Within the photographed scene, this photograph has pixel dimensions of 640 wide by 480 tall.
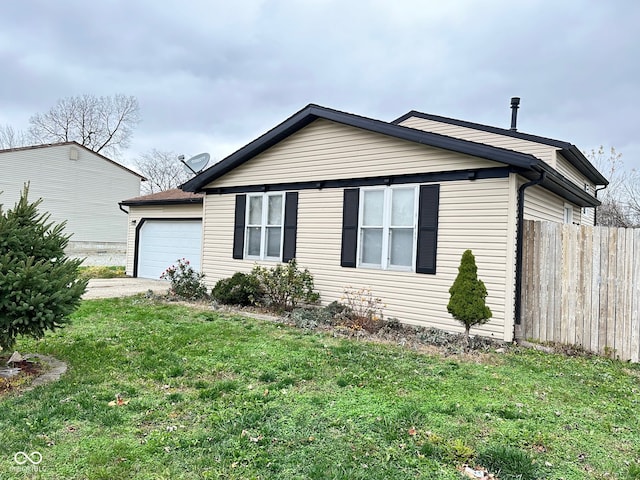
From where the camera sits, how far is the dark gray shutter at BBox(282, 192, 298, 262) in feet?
31.4

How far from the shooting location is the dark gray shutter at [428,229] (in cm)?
763

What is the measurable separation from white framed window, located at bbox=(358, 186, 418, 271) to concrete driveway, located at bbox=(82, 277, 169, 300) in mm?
6055

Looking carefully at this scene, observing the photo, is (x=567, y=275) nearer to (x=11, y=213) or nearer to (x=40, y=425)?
(x=40, y=425)

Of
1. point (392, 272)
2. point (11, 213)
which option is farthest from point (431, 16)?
point (11, 213)

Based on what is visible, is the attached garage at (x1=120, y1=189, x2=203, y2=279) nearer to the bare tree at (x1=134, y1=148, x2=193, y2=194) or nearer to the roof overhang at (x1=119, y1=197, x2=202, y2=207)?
the roof overhang at (x1=119, y1=197, x2=202, y2=207)

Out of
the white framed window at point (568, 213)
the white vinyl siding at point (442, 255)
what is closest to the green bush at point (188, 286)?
the white vinyl siding at point (442, 255)

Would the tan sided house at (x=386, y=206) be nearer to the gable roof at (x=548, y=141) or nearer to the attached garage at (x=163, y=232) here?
the gable roof at (x=548, y=141)

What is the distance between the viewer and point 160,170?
40.2 metres

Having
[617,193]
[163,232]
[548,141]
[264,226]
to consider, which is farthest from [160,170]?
[548,141]

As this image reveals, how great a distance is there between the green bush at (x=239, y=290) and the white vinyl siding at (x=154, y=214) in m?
4.54

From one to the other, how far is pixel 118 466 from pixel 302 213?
693 centimetres

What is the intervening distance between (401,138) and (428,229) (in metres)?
1.72

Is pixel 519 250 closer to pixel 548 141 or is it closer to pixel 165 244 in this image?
pixel 548 141

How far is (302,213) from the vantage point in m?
9.49
